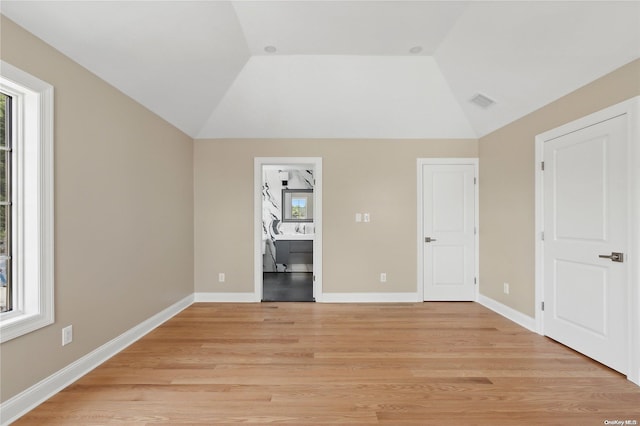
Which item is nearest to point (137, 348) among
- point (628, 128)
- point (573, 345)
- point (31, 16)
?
point (31, 16)

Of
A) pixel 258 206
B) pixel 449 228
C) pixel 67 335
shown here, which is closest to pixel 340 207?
pixel 258 206

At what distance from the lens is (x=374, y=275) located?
406cm

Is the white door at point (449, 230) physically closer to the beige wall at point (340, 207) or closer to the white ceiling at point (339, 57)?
the beige wall at point (340, 207)

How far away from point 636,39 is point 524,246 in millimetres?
1981

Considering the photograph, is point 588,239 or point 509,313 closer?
point 588,239

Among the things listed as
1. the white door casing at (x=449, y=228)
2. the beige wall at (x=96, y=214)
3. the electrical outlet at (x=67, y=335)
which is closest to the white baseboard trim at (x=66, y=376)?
the beige wall at (x=96, y=214)

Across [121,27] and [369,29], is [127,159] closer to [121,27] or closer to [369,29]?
[121,27]

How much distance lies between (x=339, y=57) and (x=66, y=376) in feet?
12.0

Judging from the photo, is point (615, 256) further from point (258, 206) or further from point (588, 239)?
point (258, 206)

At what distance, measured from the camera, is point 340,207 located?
4.07 meters

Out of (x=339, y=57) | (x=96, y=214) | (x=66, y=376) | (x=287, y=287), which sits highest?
(x=339, y=57)

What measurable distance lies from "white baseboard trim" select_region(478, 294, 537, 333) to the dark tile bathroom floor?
2357 mm

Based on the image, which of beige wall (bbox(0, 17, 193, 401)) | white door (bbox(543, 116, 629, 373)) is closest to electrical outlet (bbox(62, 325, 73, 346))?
beige wall (bbox(0, 17, 193, 401))

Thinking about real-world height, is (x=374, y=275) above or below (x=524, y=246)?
below
